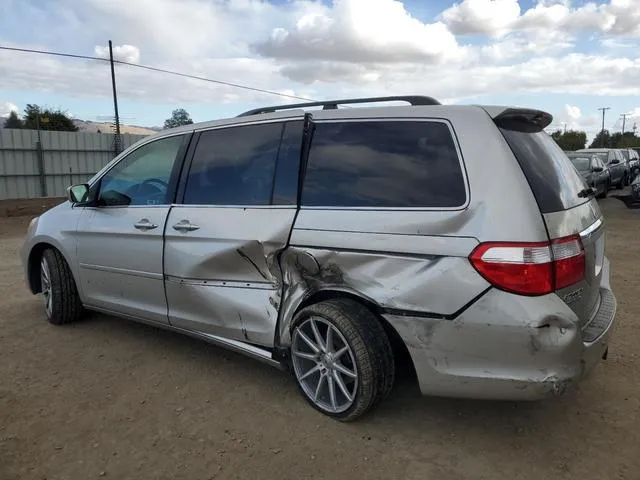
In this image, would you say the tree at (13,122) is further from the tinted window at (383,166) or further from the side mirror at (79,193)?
the tinted window at (383,166)

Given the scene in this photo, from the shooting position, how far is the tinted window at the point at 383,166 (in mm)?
2803

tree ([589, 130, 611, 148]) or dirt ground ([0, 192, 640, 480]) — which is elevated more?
tree ([589, 130, 611, 148])

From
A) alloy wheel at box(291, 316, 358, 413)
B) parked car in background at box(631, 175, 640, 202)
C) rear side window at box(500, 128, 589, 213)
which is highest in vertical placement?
rear side window at box(500, 128, 589, 213)

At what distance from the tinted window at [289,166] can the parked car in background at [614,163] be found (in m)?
17.1

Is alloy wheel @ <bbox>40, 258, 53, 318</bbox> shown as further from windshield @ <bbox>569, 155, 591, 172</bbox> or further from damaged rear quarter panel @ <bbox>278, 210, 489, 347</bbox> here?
windshield @ <bbox>569, 155, 591, 172</bbox>

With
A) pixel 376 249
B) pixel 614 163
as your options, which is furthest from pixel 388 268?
pixel 614 163

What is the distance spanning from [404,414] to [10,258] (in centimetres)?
784

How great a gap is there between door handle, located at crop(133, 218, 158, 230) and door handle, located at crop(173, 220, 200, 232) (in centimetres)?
25

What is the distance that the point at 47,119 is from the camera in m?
39.8

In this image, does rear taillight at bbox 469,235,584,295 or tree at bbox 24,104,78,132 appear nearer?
rear taillight at bbox 469,235,584,295

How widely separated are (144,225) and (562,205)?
2.84 m

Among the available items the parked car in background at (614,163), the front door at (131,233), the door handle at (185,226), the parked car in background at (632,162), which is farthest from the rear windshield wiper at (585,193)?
the parked car in background at (632,162)

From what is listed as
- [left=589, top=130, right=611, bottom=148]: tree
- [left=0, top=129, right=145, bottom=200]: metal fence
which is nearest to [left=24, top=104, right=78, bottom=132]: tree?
[left=0, top=129, right=145, bottom=200]: metal fence

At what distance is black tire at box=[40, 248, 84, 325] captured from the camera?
483cm
